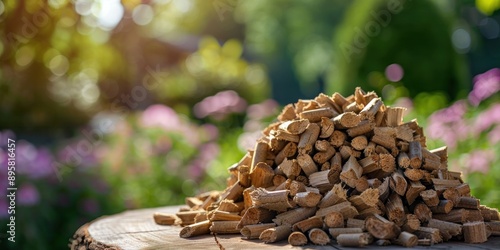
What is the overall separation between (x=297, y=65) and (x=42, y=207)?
1880cm

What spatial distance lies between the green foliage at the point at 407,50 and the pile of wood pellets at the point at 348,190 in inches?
198

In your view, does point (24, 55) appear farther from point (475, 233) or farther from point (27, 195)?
point (475, 233)

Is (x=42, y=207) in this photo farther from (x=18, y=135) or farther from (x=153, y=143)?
(x=18, y=135)

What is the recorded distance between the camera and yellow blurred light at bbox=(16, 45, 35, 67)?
24.5 ft

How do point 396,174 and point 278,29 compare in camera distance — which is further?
point 278,29

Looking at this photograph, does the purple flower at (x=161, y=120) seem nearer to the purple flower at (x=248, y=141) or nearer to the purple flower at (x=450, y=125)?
the purple flower at (x=248, y=141)

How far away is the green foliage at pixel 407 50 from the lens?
7777 millimetres

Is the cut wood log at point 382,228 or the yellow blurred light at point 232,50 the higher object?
the yellow blurred light at point 232,50

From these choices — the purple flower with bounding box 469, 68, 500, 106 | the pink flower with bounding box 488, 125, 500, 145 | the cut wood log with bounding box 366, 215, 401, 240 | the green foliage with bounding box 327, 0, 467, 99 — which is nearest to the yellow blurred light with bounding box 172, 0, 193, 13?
the green foliage with bounding box 327, 0, 467, 99

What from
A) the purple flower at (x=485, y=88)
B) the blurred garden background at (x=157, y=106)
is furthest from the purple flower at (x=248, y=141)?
the purple flower at (x=485, y=88)

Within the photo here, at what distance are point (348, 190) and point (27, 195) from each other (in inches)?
126

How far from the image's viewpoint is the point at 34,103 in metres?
9.18

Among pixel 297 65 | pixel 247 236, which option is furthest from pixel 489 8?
pixel 297 65

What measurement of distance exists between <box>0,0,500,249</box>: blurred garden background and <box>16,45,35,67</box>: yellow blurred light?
0.06 ft
